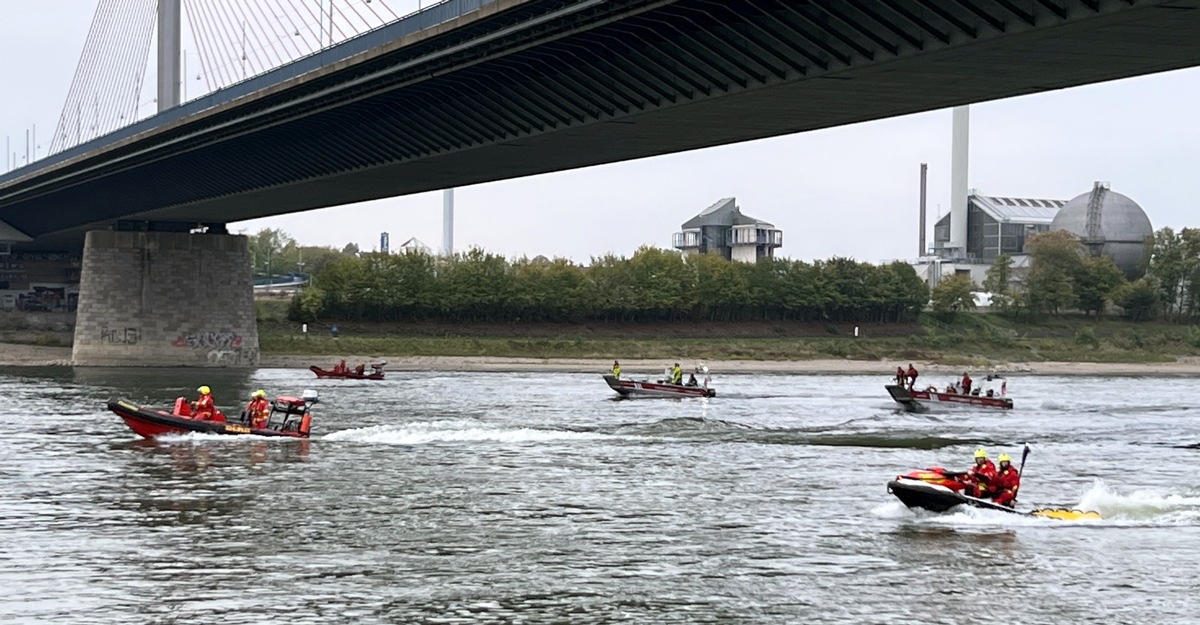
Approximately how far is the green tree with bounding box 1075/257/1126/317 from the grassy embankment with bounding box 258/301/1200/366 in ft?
11.7

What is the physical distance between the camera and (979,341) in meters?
131

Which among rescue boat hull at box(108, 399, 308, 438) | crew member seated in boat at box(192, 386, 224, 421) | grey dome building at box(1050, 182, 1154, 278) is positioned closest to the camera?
rescue boat hull at box(108, 399, 308, 438)

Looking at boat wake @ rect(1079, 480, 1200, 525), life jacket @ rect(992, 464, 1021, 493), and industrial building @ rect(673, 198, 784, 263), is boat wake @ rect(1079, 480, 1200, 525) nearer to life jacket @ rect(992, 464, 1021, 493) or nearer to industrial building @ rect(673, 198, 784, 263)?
life jacket @ rect(992, 464, 1021, 493)

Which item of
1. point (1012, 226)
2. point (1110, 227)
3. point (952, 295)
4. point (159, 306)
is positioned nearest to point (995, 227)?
point (1012, 226)

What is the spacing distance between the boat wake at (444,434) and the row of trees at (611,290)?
71759 mm

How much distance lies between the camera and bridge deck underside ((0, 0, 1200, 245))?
35438 millimetres

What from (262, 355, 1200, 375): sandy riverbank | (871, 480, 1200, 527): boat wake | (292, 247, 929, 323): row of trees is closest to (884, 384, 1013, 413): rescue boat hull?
(871, 480, 1200, 527): boat wake

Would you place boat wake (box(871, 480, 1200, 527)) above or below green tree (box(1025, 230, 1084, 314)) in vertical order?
below

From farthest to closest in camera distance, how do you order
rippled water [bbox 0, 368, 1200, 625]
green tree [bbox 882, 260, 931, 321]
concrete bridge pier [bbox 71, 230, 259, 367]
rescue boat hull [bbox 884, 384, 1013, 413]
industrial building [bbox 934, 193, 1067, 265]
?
industrial building [bbox 934, 193, 1067, 265], green tree [bbox 882, 260, 931, 321], concrete bridge pier [bbox 71, 230, 259, 367], rescue boat hull [bbox 884, 384, 1013, 413], rippled water [bbox 0, 368, 1200, 625]

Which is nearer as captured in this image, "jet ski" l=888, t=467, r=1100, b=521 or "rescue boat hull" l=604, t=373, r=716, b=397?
"jet ski" l=888, t=467, r=1100, b=521

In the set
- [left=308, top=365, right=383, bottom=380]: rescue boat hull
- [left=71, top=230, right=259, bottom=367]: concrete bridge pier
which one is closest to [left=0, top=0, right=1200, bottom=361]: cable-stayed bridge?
[left=308, top=365, right=383, bottom=380]: rescue boat hull

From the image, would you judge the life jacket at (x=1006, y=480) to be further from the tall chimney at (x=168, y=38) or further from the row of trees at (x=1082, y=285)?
the row of trees at (x=1082, y=285)

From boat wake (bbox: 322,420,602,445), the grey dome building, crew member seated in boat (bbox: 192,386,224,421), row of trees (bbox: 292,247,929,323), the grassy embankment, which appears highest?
the grey dome building

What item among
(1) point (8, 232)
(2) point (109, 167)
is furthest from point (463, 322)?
(2) point (109, 167)
